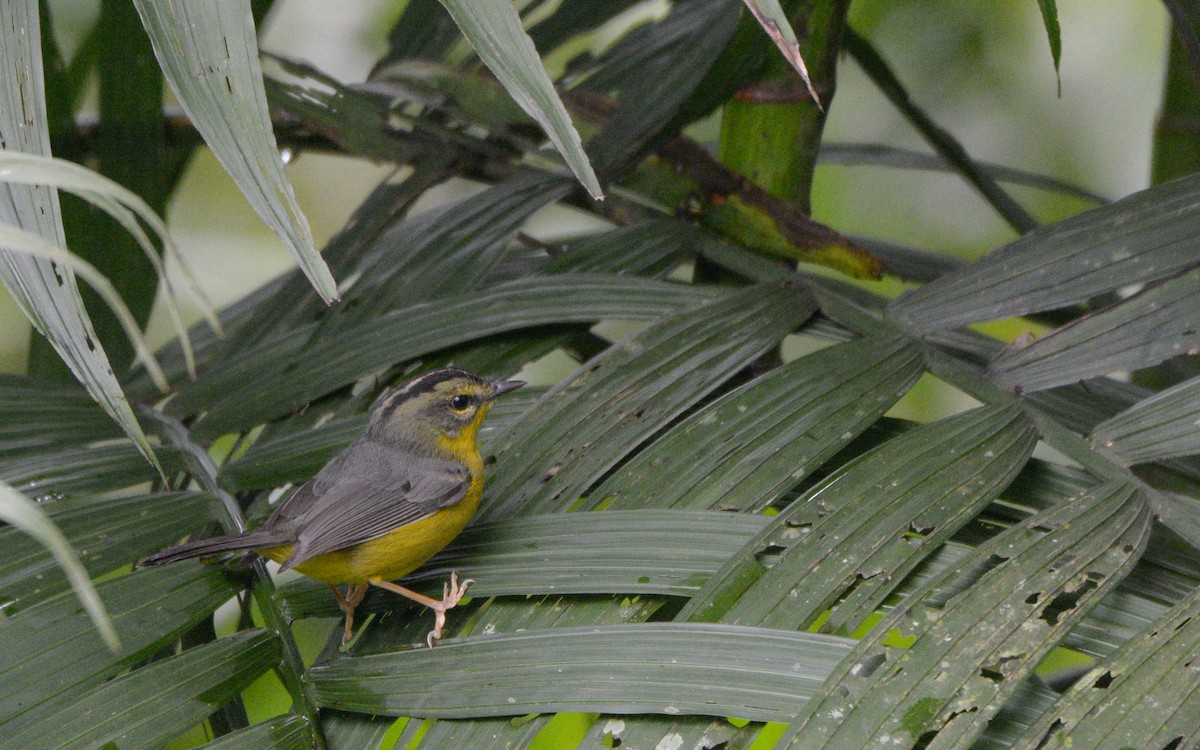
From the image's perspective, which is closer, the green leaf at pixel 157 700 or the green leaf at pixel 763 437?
the green leaf at pixel 157 700

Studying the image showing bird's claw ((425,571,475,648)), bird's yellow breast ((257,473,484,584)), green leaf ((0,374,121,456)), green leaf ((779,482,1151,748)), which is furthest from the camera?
green leaf ((0,374,121,456))

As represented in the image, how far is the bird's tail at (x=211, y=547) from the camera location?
72.4 inches

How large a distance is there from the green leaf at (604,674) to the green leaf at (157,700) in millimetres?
147

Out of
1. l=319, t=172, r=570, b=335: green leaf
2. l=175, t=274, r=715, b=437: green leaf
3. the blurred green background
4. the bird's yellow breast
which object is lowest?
the bird's yellow breast

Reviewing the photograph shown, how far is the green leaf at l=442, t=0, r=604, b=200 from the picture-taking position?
1.25m

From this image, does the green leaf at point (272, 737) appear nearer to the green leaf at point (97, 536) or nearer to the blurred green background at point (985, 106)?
the green leaf at point (97, 536)

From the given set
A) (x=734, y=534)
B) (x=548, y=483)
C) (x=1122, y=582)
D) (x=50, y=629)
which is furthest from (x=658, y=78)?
(x=50, y=629)

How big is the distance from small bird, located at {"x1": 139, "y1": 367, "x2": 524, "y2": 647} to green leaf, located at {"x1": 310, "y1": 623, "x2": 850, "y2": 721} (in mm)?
198

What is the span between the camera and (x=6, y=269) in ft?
4.25

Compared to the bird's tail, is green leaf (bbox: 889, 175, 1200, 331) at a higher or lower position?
lower

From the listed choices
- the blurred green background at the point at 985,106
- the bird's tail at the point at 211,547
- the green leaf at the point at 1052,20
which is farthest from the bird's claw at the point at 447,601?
the blurred green background at the point at 985,106

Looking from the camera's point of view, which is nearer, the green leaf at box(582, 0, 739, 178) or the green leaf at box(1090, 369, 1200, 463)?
the green leaf at box(1090, 369, 1200, 463)

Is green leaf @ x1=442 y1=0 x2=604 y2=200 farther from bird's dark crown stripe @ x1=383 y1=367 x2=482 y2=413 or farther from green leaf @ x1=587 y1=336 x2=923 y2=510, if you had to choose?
bird's dark crown stripe @ x1=383 y1=367 x2=482 y2=413

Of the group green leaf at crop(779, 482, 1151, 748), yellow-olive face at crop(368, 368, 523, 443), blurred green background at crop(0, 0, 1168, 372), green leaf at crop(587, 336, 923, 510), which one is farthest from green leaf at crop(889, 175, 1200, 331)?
blurred green background at crop(0, 0, 1168, 372)
